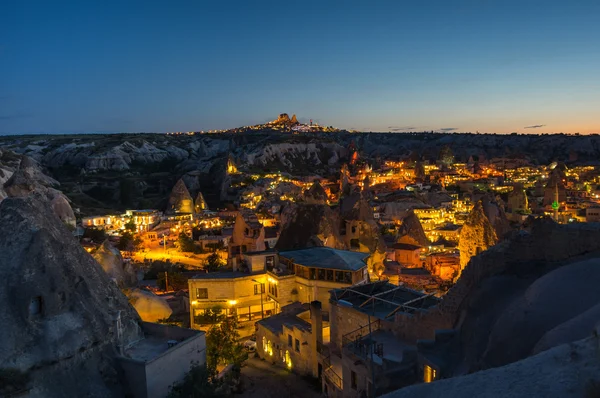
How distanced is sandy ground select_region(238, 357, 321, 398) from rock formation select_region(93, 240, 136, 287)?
12542 mm

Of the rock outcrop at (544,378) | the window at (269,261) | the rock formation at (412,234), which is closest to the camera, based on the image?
the rock outcrop at (544,378)

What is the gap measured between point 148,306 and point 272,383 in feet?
27.8

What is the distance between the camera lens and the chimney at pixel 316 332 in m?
19.2

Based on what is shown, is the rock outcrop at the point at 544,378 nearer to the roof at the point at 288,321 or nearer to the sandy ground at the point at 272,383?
the sandy ground at the point at 272,383

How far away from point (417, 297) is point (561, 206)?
4965cm

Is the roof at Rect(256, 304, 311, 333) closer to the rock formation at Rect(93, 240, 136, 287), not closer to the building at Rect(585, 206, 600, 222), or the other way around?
the rock formation at Rect(93, 240, 136, 287)

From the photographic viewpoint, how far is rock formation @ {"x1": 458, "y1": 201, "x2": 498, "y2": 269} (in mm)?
31203

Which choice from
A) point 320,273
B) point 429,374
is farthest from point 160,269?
point 429,374

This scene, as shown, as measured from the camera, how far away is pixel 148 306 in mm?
24406

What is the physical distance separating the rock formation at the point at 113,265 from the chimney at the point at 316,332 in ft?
49.5

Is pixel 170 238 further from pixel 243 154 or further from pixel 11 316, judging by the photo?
pixel 243 154

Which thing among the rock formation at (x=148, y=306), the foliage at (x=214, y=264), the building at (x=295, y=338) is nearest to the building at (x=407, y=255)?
the foliage at (x=214, y=264)

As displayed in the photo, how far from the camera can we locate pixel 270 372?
20.9 metres

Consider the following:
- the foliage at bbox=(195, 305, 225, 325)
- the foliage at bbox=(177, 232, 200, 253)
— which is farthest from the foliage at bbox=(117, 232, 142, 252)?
the foliage at bbox=(195, 305, 225, 325)
